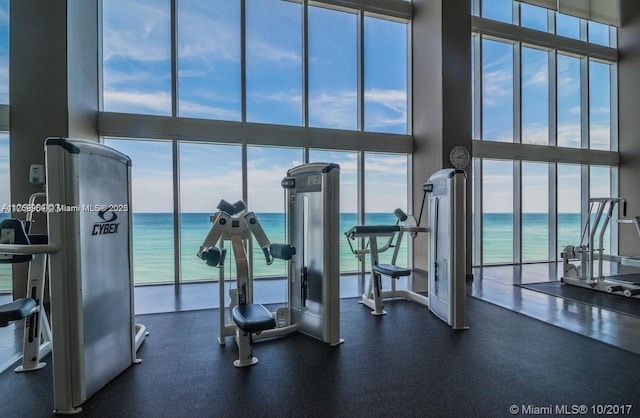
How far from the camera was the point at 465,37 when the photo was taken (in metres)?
5.96

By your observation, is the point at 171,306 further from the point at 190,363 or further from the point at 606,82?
the point at 606,82

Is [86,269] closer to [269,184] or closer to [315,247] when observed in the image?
[315,247]

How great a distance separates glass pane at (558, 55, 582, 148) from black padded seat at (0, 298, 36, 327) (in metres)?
9.80

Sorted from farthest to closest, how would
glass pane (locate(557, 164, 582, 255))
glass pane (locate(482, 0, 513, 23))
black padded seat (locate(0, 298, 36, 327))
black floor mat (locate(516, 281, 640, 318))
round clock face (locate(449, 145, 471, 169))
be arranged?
glass pane (locate(557, 164, 582, 255)), glass pane (locate(482, 0, 513, 23)), round clock face (locate(449, 145, 471, 169)), black floor mat (locate(516, 281, 640, 318)), black padded seat (locate(0, 298, 36, 327))

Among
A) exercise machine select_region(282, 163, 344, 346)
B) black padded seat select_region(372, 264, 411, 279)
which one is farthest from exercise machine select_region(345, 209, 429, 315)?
exercise machine select_region(282, 163, 344, 346)

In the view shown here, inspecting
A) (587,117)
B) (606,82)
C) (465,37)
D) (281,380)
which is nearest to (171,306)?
(281,380)

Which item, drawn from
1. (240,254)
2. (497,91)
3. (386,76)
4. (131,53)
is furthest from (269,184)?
(497,91)

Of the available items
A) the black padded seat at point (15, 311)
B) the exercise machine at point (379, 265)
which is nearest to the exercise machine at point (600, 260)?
the exercise machine at point (379, 265)

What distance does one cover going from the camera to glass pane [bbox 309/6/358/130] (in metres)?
6.13

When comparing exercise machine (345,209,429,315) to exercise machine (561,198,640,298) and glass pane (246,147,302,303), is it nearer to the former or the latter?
glass pane (246,147,302,303)

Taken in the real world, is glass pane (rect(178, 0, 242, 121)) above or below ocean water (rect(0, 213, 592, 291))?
above

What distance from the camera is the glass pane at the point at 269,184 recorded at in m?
5.31

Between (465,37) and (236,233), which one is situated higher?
(465,37)

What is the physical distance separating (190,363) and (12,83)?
427 centimetres
